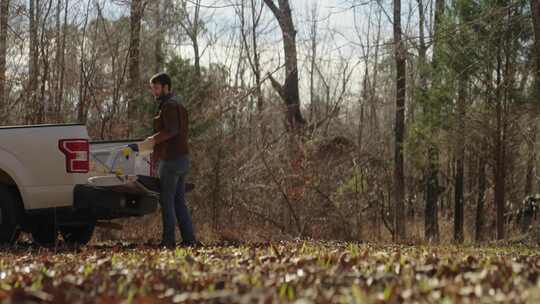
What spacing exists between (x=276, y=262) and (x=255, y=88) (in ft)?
49.9

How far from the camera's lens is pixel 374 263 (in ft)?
18.1

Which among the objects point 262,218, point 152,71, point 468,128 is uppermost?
point 152,71

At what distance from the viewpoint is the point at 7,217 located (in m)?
10.2

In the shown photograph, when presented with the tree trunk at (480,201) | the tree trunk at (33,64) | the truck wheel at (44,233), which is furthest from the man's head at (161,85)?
the tree trunk at (480,201)

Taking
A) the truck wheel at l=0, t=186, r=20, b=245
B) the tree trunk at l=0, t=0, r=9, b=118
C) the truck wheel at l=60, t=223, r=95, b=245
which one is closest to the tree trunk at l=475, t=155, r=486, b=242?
the tree trunk at l=0, t=0, r=9, b=118

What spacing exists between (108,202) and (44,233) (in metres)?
1.28

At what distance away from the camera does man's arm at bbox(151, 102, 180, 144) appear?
10117 mm

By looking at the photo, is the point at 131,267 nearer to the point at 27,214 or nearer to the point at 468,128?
the point at 27,214

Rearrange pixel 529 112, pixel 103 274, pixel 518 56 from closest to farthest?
pixel 103 274 < pixel 529 112 < pixel 518 56

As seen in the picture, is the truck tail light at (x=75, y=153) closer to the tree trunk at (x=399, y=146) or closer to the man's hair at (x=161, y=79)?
the man's hair at (x=161, y=79)

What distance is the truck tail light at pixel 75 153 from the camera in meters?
10.1

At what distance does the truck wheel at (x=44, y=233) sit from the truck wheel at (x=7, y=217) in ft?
2.03

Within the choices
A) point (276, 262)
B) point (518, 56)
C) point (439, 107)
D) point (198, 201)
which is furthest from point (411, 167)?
point (276, 262)

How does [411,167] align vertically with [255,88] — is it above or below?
below
